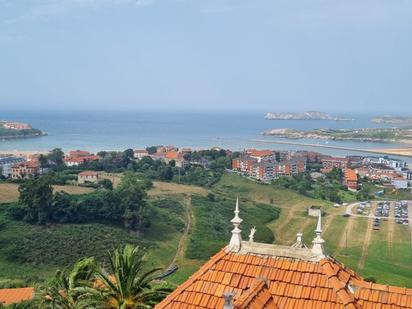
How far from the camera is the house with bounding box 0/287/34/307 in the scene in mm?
25125

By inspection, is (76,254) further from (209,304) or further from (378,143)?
(378,143)

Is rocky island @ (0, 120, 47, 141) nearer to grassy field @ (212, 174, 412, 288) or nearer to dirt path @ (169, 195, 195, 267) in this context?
grassy field @ (212, 174, 412, 288)

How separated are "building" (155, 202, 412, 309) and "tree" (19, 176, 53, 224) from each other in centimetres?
4143

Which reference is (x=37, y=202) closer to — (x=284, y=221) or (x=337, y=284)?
(x=284, y=221)

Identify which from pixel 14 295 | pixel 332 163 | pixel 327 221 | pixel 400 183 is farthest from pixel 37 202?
pixel 332 163

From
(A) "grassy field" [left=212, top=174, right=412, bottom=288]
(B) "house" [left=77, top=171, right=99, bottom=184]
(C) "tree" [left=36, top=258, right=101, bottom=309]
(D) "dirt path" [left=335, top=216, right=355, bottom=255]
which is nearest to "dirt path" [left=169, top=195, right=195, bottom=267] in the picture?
(A) "grassy field" [left=212, top=174, right=412, bottom=288]

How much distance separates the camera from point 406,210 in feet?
229

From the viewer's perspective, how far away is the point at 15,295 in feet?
87.2

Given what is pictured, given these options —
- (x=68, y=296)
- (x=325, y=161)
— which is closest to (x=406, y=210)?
(x=325, y=161)

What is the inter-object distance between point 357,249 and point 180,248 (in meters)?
16.9

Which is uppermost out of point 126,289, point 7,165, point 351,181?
point 126,289

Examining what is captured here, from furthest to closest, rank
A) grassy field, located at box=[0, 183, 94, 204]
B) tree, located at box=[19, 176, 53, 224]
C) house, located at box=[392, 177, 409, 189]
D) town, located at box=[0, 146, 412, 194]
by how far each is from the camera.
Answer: house, located at box=[392, 177, 409, 189] < town, located at box=[0, 146, 412, 194] < grassy field, located at box=[0, 183, 94, 204] < tree, located at box=[19, 176, 53, 224]

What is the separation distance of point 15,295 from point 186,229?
28.5 m

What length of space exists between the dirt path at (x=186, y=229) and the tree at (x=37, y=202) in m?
12.2
